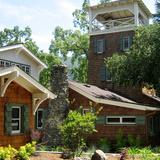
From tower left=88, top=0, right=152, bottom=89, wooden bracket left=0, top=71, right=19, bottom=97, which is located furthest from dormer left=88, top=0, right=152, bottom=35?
wooden bracket left=0, top=71, right=19, bottom=97

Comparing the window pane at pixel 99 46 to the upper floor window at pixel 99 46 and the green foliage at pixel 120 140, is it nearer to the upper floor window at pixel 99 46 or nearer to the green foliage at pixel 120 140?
the upper floor window at pixel 99 46

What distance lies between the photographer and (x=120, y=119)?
27.8 meters

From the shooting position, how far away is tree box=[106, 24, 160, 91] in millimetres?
28864

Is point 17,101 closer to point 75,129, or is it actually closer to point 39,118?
point 75,129

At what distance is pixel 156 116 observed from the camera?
31531 mm

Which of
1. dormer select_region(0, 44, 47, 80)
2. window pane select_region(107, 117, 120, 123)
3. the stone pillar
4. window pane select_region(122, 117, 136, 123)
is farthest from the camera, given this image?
window pane select_region(107, 117, 120, 123)

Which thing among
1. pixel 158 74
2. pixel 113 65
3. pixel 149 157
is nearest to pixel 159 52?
pixel 158 74

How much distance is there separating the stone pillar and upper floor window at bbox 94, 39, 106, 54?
8.40m

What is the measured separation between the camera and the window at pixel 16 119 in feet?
61.8

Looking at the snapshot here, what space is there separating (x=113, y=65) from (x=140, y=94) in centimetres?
425

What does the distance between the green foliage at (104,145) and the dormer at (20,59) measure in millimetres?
7152

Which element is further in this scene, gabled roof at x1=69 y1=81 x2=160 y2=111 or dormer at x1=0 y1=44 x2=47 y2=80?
gabled roof at x1=69 y1=81 x2=160 y2=111

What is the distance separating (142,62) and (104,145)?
23.9 ft

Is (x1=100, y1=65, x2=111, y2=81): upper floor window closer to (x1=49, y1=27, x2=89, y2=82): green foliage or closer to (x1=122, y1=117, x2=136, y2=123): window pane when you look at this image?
(x1=122, y1=117, x2=136, y2=123): window pane
